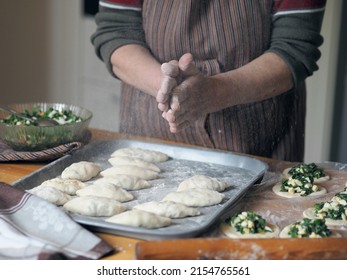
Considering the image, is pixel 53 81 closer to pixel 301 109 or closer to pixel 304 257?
pixel 301 109

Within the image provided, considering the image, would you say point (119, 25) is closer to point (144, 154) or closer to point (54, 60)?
point (144, 154)

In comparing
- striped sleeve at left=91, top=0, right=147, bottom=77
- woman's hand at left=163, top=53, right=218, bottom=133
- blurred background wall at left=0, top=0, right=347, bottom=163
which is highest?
striped sleeve at left=91, top=0, right=147, bottom=77

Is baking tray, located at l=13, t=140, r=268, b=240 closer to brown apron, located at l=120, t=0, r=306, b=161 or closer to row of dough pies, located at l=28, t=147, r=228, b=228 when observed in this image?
row of dough pies, located at l=28, t=147, r=228, b=228

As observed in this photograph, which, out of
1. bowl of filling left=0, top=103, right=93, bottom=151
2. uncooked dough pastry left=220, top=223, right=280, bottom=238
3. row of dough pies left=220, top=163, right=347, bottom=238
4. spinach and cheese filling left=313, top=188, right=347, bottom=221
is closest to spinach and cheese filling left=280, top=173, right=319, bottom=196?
row of dough pies left=220, top=163, right=347, bottom=238

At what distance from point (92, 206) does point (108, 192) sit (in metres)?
0.11

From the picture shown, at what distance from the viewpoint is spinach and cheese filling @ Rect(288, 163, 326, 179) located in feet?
5.24

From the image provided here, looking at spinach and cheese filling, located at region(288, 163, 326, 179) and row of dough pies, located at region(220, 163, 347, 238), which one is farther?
spinach and cheese filling, located at region(288, 163, 326, 179)

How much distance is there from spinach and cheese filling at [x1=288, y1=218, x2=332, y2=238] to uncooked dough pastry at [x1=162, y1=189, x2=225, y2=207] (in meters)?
0.24

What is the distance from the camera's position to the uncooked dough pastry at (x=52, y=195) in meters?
1.39

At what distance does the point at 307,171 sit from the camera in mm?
1607

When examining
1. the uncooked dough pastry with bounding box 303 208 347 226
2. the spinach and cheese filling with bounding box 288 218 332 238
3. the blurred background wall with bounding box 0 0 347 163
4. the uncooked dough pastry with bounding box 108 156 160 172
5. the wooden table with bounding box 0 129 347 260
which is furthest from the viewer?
the blurred background wall with bounding box 0 0 347 163

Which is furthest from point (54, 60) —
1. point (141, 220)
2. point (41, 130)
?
point (141, 220)

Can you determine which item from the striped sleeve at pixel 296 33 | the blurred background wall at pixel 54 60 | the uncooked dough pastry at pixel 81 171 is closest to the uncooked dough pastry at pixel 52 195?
the uncooked dough pastry at pixel 81 171

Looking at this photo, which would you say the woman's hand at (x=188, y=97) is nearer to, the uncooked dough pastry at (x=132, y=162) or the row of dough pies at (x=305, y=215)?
the uncooked dough pastry at (x=132, y=162)
